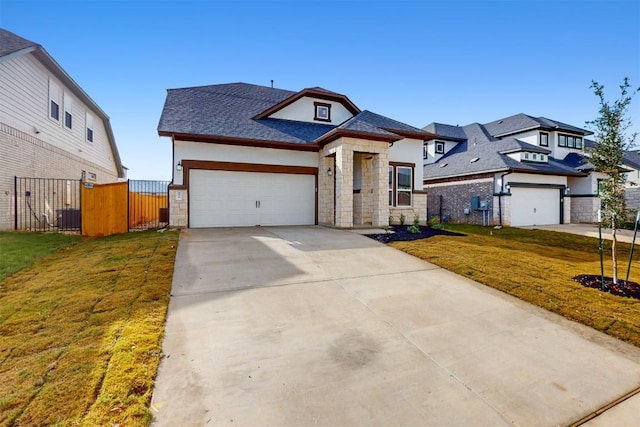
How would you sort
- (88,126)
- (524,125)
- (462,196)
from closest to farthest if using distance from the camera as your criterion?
(88,126) → (462,196) → (524,125)

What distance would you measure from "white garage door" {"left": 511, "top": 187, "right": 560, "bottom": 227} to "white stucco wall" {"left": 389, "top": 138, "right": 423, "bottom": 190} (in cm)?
672

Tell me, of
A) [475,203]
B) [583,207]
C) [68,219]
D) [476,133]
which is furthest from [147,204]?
[583,207]

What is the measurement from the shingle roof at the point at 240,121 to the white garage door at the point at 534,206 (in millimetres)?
7683

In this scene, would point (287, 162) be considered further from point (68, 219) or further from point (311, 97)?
point (68, 219)

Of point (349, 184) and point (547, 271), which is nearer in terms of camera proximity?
point (547, 271)

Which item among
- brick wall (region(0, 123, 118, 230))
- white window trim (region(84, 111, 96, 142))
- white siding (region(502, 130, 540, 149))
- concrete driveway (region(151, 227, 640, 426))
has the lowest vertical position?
concrete driveway (region(151, 227, 640, 426))

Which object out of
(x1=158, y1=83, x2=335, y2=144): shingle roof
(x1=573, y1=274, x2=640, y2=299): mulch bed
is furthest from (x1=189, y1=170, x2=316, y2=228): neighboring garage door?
(x1=573, y1=274, x2=640, y2=299): mulch bed

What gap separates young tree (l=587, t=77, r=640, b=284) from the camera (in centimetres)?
555

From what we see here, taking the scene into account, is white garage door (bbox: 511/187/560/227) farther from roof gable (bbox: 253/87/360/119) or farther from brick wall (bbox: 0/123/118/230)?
brick wall (bbox: 0/123/118/230)

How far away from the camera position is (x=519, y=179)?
16.9 m

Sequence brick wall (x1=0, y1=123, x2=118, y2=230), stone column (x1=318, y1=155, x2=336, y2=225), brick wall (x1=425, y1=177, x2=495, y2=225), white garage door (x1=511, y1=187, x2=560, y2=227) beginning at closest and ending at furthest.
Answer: brick wall (x1=0, y1=123, x2=118, y2=230)
stone column (x1=318, y1=155, x2=336, y2=225)
white garage door (x1=511, y1=187, x2=560, y2=227)
brick wall (x1=425, y1=177, x2=495, y2=225)

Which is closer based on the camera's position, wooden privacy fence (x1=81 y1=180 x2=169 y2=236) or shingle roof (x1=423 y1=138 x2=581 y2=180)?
wooden privacy fence (x1=81 y1=180 x2=169 y2=236)

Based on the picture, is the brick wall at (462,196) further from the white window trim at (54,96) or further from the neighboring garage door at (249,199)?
the white window trim at (54,96)

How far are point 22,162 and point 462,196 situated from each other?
71.6 ft
